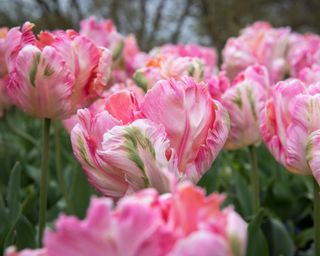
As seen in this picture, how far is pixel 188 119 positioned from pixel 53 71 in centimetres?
29

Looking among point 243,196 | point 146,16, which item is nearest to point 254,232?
point 243,196

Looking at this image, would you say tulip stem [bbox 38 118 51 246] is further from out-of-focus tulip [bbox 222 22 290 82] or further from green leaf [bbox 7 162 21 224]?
out-of-focus tulip [bbox 222 22 290 82]

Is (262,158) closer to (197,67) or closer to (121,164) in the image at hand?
(197,67)

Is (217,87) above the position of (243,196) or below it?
above

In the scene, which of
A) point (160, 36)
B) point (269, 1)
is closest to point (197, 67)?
point (160, 36)

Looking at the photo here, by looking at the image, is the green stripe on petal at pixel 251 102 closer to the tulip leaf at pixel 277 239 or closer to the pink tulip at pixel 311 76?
the pink tulip at pixel 311 76

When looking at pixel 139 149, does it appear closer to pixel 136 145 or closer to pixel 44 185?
pixel 136 145

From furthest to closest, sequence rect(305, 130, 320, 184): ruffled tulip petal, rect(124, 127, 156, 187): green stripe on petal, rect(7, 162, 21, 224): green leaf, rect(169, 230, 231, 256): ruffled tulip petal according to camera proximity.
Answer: rect(7, 162, 21, 224): green leaf → rect(305, 130, 320, 184): ruffled tulip petal → rect(124, 127, 156, 187): green stripe on petal → rect(169, 230, 231, 256): ruffled tulip petal

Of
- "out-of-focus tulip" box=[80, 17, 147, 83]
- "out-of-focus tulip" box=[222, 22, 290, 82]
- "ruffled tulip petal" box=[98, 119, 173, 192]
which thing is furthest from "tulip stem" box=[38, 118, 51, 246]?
"out-of-focus tulip" box=[222, 22, 290, 82]

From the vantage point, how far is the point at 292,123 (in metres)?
0.93

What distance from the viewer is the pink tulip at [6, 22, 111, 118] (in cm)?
96

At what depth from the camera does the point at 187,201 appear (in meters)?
0.47

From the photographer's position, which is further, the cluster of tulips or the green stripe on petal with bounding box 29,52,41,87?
the green stripe on petal with bounding box 29,52,41,87

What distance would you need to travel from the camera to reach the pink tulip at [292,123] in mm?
898
